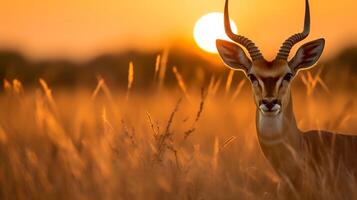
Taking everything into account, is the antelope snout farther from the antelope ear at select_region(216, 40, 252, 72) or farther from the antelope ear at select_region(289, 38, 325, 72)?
the antelope ear at select_region(216, 40, 252, 72)

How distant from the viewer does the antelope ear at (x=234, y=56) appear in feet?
34.0

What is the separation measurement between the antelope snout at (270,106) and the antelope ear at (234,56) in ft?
3.00

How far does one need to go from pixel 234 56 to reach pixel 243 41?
0.36 m

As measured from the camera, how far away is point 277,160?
9664 mm

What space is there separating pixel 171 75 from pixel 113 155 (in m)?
26.4

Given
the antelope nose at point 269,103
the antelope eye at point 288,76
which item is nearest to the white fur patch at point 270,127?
the antelope nose at point 269,103

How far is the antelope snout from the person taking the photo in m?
9.35

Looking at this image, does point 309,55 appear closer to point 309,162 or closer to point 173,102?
point 309,162

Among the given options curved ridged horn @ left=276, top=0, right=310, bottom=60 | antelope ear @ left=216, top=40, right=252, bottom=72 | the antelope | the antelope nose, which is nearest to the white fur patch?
the antelope

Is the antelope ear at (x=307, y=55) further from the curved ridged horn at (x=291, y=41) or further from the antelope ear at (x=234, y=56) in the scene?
the antelope ear at (x=234, y=56)

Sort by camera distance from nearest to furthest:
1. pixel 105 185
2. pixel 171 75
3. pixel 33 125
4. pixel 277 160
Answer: pixel 105 185 → pixel 277 160 → pixel 33 125 → pixel 171 75

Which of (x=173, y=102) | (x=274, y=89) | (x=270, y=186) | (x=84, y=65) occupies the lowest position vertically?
(x=84, y=65)

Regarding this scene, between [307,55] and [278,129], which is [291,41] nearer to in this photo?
[307,55]

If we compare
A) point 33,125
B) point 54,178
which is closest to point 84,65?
point 33,125
